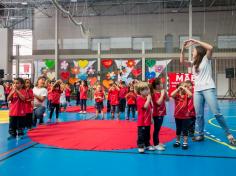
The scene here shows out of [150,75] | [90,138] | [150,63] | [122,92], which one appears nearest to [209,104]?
[90,138]

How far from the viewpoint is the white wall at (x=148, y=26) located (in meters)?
22.0

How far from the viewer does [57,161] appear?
3.71 metres

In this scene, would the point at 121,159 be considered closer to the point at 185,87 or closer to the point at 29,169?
the point at 29,169

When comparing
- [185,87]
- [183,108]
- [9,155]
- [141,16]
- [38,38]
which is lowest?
[9,155]

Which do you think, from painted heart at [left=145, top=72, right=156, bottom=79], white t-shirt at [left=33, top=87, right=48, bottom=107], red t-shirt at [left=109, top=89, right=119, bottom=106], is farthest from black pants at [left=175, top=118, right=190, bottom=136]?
painted heart at [left=145, top=72, right=156, bottom=79]

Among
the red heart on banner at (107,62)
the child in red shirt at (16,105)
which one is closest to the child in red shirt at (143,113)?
the child in red shirt at (16,105)

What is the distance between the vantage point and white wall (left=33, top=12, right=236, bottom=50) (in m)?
22.0

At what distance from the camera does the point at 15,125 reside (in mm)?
5410

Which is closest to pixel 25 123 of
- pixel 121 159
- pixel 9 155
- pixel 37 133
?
pixel 37 133

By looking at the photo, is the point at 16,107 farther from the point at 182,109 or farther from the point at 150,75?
the point at 150,75

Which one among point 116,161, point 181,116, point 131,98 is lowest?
point 116,161

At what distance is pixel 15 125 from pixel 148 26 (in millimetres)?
18863

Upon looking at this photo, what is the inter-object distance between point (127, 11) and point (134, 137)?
63.2 ft

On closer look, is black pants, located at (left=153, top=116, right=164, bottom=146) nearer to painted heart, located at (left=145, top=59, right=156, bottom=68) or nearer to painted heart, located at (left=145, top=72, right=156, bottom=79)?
painted heart, located at (left=145, top=72, right=156, bottom=79)
